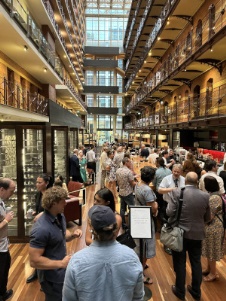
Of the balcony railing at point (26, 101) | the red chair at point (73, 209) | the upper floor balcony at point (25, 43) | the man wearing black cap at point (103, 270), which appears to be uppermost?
the upper floor balcony at point (25, 43)

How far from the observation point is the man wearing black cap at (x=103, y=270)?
5.36 ft

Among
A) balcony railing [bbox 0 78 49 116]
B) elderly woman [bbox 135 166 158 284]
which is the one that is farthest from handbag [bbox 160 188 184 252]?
balcony railing [bbox 0 78 49 116]

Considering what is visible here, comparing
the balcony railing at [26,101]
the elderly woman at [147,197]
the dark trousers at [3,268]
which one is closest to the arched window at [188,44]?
the balcony railing at [26,101]

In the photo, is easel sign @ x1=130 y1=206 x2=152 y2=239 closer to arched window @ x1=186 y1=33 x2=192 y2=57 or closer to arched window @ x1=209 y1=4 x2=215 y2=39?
arched window @ x1=209 y1=4 x2=215 y2=39

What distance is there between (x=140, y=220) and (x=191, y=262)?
91 cm

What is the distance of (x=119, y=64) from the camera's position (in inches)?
1914

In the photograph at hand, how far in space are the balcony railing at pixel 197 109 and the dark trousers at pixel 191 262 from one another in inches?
277

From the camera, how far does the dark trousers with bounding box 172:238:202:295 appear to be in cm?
378

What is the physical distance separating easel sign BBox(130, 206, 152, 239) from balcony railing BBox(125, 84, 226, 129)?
23.3ft

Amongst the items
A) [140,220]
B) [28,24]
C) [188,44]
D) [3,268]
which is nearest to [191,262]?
[140,220]

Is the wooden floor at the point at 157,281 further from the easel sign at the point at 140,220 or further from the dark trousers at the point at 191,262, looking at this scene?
the easel sign at the point at 140,220

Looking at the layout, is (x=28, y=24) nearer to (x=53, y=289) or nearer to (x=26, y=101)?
(x=26, y=101)

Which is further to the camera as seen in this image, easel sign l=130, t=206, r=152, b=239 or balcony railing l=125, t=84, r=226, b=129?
balcony railing l=125, t=84, r=226, b=129

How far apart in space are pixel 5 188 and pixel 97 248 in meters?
2.40
